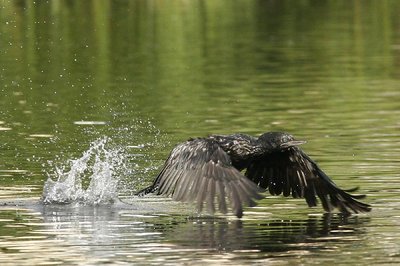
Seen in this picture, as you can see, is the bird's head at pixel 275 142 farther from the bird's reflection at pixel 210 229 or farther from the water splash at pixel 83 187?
the water splash at pixel 83 187

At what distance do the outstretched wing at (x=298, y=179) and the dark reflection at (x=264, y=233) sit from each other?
268 mm

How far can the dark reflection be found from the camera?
1147 centimetres

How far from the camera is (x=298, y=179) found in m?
13.3

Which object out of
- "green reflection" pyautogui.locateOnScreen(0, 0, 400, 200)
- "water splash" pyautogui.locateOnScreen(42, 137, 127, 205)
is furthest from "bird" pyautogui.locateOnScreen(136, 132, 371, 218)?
"green reflection" pyautogui.locateOnScreen(0, 0, 400, 200)

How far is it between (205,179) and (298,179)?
1513 millimetres

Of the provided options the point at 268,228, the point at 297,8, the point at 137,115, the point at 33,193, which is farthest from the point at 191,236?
the point at 297,8

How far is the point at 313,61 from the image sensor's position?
90.8ft

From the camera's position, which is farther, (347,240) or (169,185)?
(169,185)

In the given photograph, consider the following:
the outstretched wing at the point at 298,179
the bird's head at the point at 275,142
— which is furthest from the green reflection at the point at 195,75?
the bird's head at the point at 275,142

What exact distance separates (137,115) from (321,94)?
366 centimetres

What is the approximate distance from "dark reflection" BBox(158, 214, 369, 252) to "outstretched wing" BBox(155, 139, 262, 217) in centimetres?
26

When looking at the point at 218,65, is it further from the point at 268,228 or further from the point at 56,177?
the point at 268,228

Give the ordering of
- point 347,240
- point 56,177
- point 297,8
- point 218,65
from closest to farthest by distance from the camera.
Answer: point 347,240
point 56,177
point 218,65
point 297,8

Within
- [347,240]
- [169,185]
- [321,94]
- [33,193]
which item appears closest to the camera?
[347,240]
